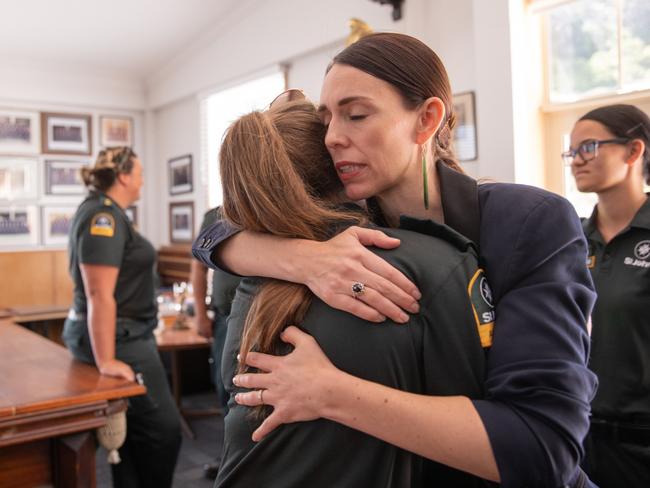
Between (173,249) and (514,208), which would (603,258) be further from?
(173,249)

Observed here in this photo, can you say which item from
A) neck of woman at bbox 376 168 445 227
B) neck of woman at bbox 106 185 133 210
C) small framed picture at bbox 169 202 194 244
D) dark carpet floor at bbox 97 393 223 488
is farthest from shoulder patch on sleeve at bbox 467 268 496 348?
small framed picture at bbox 169 202 194 244

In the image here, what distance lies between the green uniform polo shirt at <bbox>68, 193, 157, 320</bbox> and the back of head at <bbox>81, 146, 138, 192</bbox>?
0.24 ft

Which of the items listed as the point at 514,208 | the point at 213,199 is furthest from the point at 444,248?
the point at 213,199

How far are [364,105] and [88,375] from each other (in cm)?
170

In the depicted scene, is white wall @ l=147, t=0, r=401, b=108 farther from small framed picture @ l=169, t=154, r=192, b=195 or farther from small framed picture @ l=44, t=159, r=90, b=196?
small framed picture @ l=44, t=159, r=90, b=196

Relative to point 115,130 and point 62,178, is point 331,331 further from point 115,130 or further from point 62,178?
point 115,130

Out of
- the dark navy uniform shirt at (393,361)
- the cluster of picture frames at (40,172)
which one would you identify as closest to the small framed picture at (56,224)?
the cluster of picture frames at (40,172)

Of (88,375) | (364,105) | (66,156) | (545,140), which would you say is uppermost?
(66,156)

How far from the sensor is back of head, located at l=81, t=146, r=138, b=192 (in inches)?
111

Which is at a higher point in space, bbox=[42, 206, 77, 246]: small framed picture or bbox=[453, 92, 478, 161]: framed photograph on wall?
bbox=[453, 92, 478, 161]: framed photograph on wall

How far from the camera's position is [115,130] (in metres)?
8.41

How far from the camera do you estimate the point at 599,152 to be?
2.23 meters

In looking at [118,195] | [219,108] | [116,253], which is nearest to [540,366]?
[116,253]

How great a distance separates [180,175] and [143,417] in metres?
5.58
